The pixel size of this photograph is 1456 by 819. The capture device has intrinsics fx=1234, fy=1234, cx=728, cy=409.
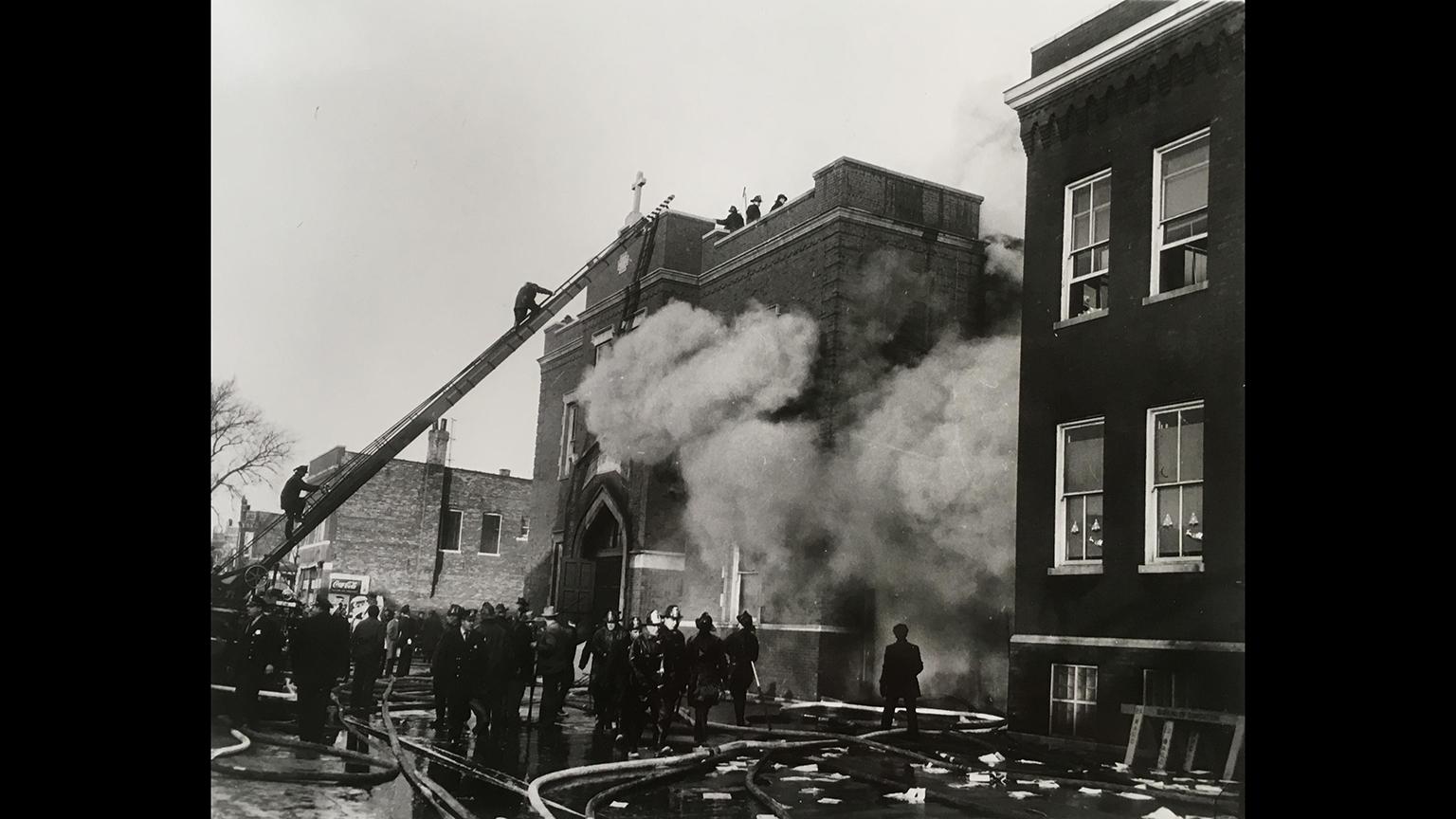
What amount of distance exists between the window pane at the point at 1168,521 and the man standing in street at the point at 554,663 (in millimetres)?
3052

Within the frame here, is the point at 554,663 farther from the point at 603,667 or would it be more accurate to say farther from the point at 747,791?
the point at 747,791

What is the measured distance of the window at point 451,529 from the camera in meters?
6.88

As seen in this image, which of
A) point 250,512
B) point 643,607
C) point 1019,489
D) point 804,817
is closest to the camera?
point 804,817

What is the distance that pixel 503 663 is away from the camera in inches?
263

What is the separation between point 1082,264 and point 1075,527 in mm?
1341

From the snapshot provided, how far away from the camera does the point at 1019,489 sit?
6.14 metres

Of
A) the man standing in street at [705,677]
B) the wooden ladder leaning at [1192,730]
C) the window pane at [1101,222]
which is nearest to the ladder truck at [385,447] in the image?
the man standing in street at [705,677]

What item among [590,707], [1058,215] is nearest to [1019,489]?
[1058,215]

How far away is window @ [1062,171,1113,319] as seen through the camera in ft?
20.5

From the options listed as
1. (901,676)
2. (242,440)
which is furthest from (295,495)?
(901,676)

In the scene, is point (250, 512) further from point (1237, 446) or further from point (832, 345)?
point (1237, 446)

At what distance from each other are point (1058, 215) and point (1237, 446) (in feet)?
4.75

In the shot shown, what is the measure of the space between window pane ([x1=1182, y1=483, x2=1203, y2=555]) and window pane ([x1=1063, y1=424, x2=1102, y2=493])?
Answer: 0.41 m
